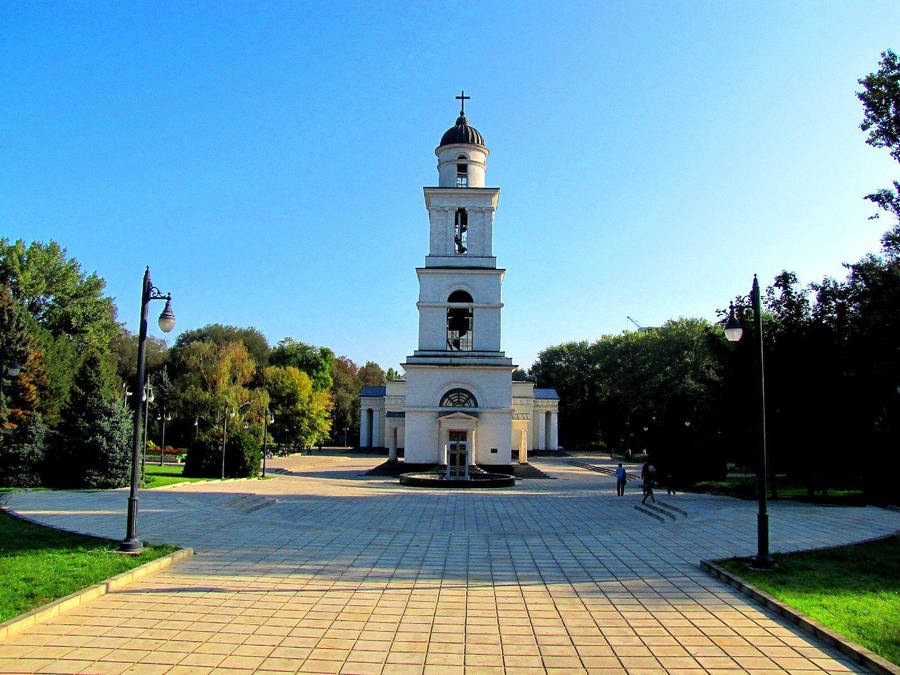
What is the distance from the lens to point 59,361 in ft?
122

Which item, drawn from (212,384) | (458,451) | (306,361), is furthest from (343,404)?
(458,451)

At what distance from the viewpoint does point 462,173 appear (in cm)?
3812

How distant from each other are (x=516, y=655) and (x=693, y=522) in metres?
11.3

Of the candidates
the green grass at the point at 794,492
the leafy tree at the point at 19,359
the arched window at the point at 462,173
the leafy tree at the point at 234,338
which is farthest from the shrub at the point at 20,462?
the leafy tree at the point at 234,338

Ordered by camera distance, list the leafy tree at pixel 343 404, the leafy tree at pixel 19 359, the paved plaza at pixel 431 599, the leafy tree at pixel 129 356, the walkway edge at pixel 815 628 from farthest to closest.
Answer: the leafy tree at pixel 343 404 < the leafy tree at pixel 129 356 < the leafy tree at pixel 19 359 < the paved plaza at pixel 431 599 < the walkway edge at pixel 815 628

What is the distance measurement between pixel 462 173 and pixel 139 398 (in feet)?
95.4

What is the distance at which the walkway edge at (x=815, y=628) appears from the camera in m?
6.20

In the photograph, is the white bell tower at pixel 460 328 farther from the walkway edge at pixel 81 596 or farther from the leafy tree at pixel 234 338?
the leafy tree at pixel 234 338

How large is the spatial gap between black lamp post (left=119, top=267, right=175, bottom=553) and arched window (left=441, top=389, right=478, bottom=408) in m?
24.2

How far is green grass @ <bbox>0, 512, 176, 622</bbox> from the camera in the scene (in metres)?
7.98

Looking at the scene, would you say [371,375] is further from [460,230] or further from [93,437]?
[93,437]

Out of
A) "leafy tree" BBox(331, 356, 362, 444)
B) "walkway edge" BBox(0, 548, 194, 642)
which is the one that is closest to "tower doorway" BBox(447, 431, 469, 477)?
"walkway edge" BBox(0, 548, 194, 642)

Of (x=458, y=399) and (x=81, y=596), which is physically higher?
(x=458, y=399)

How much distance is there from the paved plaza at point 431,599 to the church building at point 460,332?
1713cm
